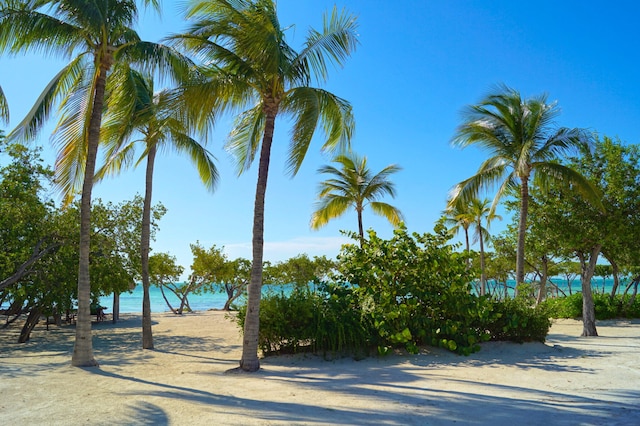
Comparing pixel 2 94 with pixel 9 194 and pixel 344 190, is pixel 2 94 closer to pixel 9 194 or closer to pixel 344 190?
pixel 9 194

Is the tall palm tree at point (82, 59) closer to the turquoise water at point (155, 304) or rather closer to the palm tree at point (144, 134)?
the palm tree at point (144, 134)

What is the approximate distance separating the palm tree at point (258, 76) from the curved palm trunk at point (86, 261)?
225 centimetres

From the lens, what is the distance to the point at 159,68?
9812 mm

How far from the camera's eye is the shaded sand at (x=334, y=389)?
5277 millimetres

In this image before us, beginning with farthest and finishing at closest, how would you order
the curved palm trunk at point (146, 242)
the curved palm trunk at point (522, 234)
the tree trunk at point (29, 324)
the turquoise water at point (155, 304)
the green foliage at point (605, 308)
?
the turquoise water at point (155, 304), the green foliage at point (605, 308), the tree trunk at point (29, 324), the curved palm trunk at point (522, 234), the curved palm trunk at point (146, 242)

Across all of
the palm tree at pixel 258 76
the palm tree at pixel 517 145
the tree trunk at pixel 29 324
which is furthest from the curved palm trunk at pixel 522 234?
the tree trunk at pixel 29 324

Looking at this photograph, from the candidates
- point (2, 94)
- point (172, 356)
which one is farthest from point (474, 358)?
point (2, 94)

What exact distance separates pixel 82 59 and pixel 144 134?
8.98ft

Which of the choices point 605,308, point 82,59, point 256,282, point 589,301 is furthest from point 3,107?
point 605,308

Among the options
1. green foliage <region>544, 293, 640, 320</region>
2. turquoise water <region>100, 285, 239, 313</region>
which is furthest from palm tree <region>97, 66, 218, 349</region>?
turquoise water <region>100, 285, 239, 313</region>

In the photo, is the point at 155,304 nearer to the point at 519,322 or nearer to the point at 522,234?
the point at 522,234

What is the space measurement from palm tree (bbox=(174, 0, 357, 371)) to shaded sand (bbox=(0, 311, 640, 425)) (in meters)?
1.70

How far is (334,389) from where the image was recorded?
686cm

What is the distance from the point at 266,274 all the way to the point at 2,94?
2531 cm
